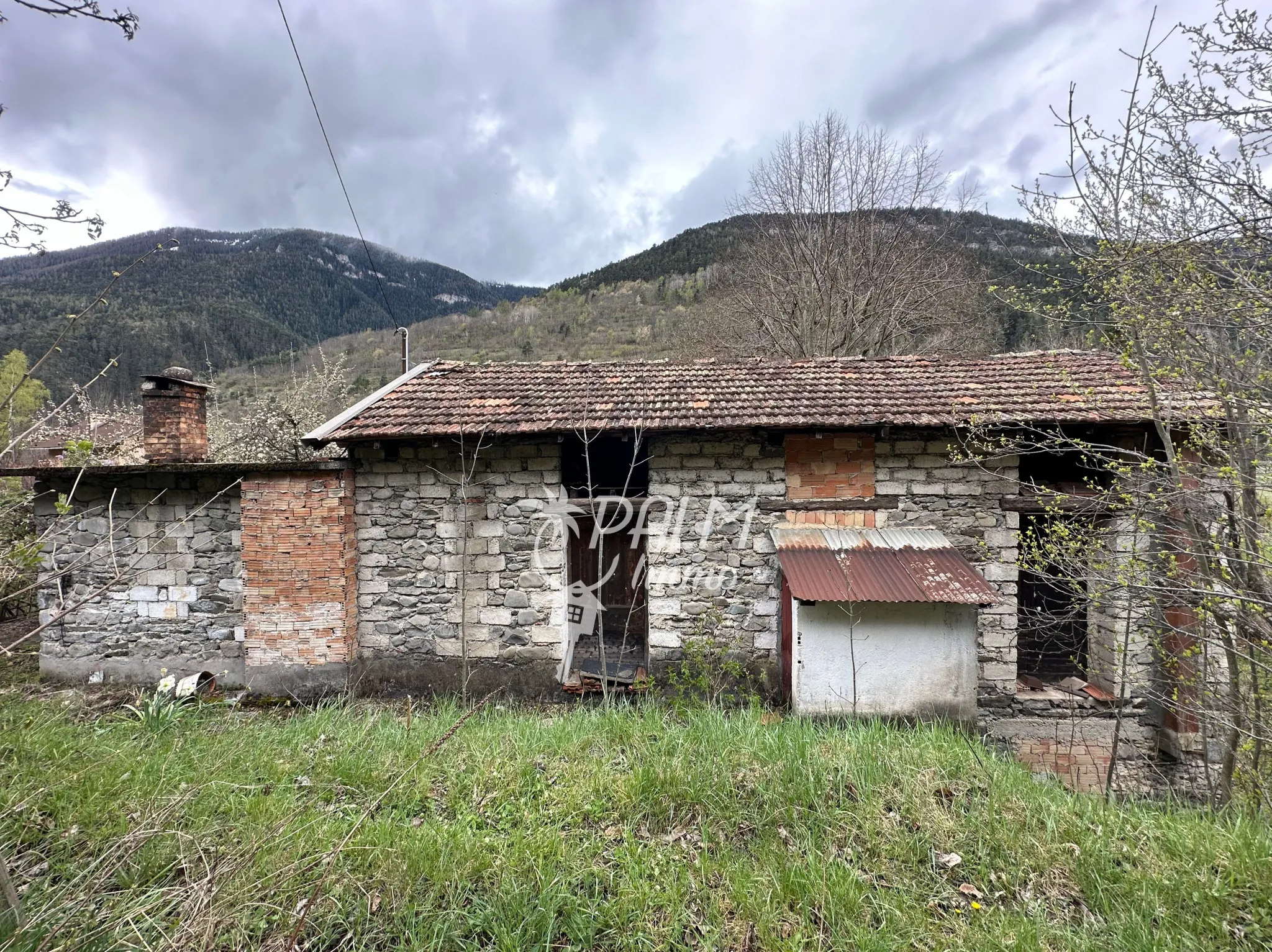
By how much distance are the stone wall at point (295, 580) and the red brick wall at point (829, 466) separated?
563cm

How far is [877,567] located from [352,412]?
21.7 ft

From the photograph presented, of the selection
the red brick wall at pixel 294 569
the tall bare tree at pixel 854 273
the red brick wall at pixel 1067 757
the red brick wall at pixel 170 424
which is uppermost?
the tall bare tree at pixel 854 273

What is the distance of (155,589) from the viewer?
6383mm

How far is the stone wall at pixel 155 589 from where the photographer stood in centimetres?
631

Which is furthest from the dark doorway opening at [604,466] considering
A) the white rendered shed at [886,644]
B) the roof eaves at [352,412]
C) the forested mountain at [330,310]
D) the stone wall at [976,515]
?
the forested mountain at [330,310]

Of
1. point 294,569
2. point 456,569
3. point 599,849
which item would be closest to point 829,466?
point 599,849

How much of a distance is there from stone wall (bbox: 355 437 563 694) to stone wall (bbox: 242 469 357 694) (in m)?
0.33

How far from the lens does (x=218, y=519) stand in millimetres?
6336

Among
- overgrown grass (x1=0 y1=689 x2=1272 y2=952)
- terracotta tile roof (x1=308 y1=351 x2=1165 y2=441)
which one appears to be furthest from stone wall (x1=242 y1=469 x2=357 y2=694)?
overgrown grass (x1=0 y1=689 x2=1272 y2=952)

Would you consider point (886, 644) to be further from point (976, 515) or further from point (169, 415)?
point (169, 415)

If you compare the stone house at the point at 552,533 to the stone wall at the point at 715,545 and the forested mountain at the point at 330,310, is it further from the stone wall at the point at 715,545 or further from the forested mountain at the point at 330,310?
the forested mountain at the point at 330,310

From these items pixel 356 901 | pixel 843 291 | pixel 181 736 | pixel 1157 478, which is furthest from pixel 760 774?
pixel 843 291

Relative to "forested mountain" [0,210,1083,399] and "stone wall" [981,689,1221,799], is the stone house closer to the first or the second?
"stone wall" [981,689,1221,799]

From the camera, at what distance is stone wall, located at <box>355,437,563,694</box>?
20.4ft
